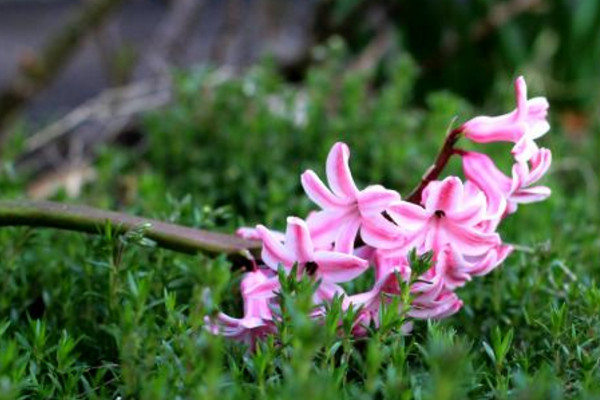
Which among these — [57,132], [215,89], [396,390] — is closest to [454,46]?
[215,89]

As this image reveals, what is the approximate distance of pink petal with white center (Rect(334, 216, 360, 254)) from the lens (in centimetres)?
131

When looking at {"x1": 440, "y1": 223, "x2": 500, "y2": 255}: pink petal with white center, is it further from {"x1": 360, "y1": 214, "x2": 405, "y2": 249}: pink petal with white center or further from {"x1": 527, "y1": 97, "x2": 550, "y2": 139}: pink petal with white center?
{"x1": 527, "y1": 97, "x2": 550, "y2": 139}: pink petal with white center

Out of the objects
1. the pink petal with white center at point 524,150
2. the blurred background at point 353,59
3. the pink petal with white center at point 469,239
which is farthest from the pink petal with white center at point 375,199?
the blurred background at point 353,59

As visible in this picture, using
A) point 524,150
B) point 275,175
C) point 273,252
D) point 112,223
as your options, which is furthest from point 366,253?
point 275,175

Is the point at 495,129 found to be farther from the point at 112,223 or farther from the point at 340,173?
the point at 112,223

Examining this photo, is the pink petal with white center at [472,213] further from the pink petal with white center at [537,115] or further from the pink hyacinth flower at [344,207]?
the pink petal with white center at [537,115]

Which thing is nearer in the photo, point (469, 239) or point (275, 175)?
point (469, 239)

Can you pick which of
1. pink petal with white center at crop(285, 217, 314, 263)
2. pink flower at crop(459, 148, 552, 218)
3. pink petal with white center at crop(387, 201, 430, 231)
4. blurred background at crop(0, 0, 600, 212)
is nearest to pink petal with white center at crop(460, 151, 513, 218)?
pink flower at crop(459, 148, 552, 218)

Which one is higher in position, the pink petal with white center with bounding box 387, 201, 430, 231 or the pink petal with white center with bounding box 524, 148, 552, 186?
the pink petal with white center with bounding box 524, 148, 552, 186

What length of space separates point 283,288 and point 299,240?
0.29ft

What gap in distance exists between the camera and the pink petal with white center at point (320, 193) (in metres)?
1.29

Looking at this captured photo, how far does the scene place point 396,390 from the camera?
1079 millimetres

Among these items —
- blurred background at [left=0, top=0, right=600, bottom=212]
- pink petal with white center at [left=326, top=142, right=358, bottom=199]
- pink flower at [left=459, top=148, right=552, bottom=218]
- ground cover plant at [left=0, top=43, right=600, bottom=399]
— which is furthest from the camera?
blurred background at [left=0, top=0, right=600, bottom=212]

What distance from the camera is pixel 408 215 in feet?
4.23
